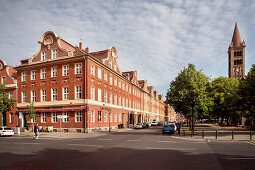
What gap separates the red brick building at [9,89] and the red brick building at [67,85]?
86.6 inches

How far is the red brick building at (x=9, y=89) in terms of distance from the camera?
121ft

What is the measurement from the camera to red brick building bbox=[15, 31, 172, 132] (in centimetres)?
3070

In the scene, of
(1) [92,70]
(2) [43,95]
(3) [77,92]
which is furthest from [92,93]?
(2) [43,95]

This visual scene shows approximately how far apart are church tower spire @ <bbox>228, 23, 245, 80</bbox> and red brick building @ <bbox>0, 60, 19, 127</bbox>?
86357mm

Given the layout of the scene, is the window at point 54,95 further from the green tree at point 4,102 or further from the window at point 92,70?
the green tree at point 4,102

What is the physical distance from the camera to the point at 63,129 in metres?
31.1

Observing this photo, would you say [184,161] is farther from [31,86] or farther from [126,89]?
[126,89]

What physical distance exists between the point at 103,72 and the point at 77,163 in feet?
92.6

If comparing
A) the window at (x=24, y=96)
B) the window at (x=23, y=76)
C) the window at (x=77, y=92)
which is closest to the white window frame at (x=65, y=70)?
the window at (x=77, y=92)

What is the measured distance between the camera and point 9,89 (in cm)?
3853

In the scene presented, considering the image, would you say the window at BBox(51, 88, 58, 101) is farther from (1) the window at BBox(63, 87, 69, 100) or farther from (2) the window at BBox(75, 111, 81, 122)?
(2) the window at BBox(75, 111, 81, 122)

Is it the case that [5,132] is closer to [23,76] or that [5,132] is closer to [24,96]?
[24,96]

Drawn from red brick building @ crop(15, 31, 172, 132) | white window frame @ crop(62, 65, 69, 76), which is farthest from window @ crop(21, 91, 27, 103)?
white window frame @ crop(62, 65, 69, 76)

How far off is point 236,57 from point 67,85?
86021 millimetres
